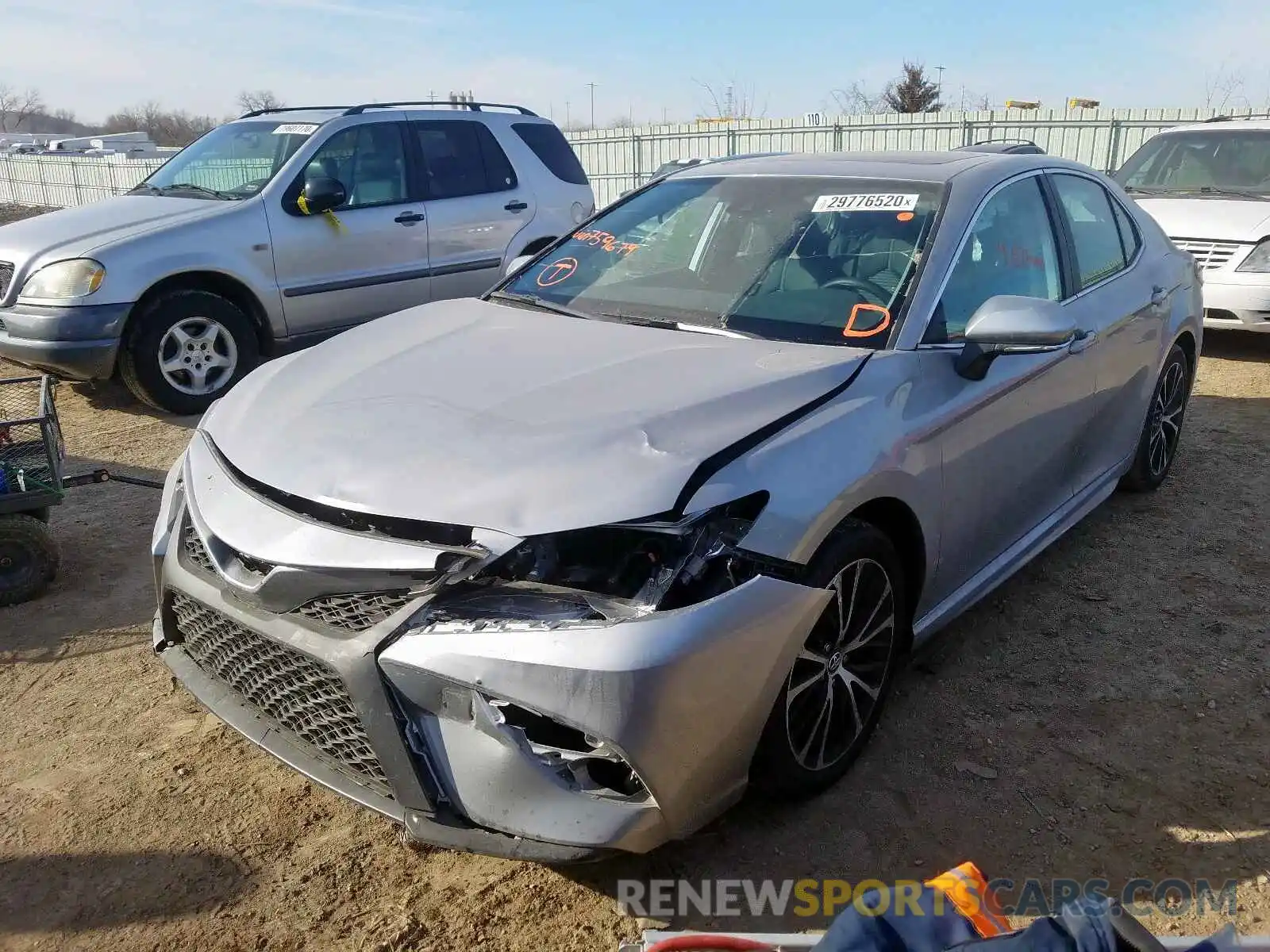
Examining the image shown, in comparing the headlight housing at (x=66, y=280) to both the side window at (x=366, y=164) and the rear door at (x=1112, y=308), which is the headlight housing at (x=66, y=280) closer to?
the side window at (x=366, y=164)

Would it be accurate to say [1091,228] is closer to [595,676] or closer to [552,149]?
[595,676]

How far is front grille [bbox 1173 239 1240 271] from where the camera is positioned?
793cm

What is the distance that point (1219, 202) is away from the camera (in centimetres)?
834

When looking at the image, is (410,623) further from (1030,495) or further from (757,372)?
(1030,495)

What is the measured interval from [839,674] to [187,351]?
5270 mm

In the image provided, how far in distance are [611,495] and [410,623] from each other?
507 mm

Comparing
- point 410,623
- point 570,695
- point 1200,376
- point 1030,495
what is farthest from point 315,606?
point 1200,376

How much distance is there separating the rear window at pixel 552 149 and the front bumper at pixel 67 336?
3.51m

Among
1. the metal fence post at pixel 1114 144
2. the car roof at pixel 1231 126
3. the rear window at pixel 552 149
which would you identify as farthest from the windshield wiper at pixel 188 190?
the metal fence post at pixel 1114 144

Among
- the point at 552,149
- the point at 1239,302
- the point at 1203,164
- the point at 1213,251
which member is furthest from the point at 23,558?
the point at 1203,164

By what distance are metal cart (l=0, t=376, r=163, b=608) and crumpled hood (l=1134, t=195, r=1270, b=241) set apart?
7502mm

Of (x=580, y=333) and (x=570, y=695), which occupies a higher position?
(x=580, y=333)

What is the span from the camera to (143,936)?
2312mm

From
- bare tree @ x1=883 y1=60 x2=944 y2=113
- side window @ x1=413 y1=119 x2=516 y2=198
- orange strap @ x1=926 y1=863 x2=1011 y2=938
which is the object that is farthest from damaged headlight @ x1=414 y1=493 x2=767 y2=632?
bare tree @ x1=883 y1=60 x2=944 y2=113
